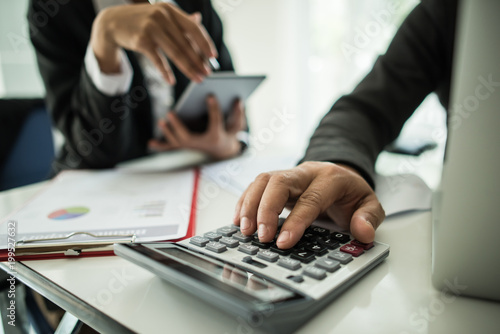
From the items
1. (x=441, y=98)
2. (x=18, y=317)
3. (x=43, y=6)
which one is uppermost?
(x=43, y=6)

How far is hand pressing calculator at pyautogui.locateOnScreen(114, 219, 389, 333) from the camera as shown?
0.19 m

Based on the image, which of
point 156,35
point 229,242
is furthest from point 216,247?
point 156,35

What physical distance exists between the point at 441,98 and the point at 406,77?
0.15 m

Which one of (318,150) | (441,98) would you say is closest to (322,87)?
(441,98)

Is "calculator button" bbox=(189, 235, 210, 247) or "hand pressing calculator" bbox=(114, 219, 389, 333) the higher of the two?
"hand pressing calculator" bbox=(114, 219, 389, 333)

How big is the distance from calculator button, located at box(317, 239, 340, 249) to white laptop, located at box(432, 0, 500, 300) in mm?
79

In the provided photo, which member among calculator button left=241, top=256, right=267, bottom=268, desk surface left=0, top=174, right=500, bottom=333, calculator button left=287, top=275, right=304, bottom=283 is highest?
calculator button left=287, top=275, right=304, bottom=283

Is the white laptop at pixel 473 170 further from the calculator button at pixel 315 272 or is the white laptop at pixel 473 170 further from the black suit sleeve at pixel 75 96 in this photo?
the black suit sleeve at pixel 75 96

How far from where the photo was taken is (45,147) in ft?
3.30

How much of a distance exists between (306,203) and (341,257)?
2.5 inches

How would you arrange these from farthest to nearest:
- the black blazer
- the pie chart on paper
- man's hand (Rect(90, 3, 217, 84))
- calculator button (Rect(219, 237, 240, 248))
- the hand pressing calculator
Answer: the black blazer < man's hand (Rect(90, 3, 217, 84)) < the pie chart on paper < calculator button (Rect(219, 237, 240, 248)) < the hand pressing calculator

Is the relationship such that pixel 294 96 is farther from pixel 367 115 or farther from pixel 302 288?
pixel 302 288

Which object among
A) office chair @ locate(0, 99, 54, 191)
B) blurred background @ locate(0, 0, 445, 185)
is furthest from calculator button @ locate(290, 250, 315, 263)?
blurred background @ locate(0, 0, 445, 185)

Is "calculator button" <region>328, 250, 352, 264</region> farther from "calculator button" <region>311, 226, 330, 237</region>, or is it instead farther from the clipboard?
the clipboard
